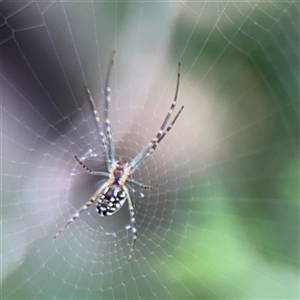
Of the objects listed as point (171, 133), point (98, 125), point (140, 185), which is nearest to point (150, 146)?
point (171, 133)

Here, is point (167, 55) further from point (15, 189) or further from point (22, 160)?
point (15, 189)

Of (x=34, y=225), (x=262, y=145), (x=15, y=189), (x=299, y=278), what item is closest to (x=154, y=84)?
(x=262, y=145)

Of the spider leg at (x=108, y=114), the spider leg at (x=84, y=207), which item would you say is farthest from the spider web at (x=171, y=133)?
the spider leg at (x=84, y=207)

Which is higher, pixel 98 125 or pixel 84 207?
pixel 98 125

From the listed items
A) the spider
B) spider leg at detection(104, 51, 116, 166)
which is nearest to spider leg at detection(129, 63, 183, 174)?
the spider

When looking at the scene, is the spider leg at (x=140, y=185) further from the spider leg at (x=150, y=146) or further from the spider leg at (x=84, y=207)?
the spider leg at (x=84, y=207)

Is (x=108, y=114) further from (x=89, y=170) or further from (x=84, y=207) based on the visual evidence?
(x=84, y=207)
